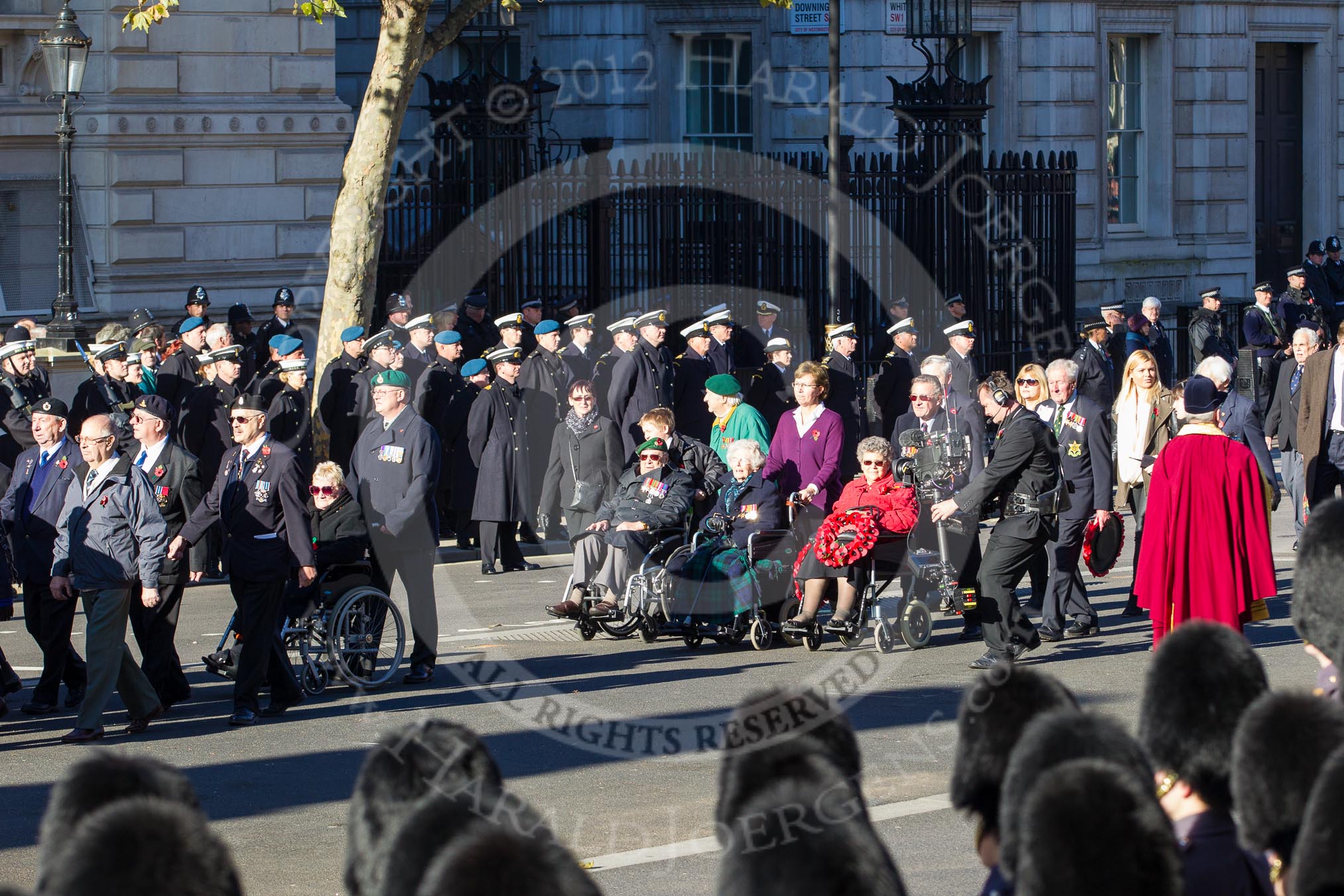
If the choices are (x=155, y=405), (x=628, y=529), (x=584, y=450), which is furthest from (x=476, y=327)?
(x=628, y=529)

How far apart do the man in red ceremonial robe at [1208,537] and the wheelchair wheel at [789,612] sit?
10.3 ft

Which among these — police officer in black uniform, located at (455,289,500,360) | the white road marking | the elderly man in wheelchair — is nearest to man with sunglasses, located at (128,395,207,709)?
the elderly man in wheelchair

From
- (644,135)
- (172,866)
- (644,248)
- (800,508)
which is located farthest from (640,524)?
(644,135)

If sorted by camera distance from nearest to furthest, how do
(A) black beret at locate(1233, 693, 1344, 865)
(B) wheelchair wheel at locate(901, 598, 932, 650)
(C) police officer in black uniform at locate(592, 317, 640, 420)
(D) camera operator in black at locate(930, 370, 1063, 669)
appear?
(A) black beret at locate(1233, 693, 1344, 865) < (D) camera operator in black at locate(930, 370, 1063, 669) < (B) wheelchair wheel at locate(901, 598, 932, 650) < (C) police officer in black uniform at locate(592, 317, 640, 420)

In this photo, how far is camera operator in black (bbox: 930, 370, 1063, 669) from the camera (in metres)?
10.8

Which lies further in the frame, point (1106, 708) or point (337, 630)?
point (337, 630)

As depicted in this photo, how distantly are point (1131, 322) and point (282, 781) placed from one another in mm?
14266

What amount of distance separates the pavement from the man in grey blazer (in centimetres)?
23

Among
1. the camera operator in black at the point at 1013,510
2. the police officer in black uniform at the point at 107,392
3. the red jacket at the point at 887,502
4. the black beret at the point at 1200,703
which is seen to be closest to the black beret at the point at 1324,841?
the black beret at the point at 1200,703

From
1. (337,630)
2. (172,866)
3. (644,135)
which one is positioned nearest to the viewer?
(172,866)

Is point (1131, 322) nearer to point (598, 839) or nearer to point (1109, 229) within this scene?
point (1109, 229)

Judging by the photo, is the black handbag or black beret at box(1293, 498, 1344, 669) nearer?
black beret at box(1293, 498, 1344, 669)

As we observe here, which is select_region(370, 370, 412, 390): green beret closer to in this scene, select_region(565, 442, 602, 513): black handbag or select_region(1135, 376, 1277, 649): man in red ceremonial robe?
select_region(565, 442, 602, 513): black handbag

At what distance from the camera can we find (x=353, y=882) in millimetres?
4270
